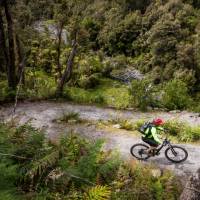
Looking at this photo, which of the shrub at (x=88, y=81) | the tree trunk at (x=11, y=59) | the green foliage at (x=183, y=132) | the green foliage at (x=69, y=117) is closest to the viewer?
the green foliage at (x=183, y=132)

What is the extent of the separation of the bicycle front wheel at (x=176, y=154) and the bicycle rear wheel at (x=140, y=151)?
1.72 feet

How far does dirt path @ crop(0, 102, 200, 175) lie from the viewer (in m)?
11.1

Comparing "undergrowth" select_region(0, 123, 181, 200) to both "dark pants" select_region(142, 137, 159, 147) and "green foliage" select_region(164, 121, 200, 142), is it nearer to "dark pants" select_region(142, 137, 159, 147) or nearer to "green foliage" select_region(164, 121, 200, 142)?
"dark pants" select_region(142, 137, 159, 147)

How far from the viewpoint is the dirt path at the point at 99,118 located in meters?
11.1

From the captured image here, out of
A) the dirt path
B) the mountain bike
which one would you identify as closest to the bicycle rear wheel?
the mountain bike

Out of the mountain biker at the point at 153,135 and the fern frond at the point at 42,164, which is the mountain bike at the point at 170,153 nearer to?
the mountain biker at the point at 153,135

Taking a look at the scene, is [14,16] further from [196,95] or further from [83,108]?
[196,95]

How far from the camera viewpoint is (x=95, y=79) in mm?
38500

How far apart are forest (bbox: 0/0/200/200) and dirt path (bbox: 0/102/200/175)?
680 millimetres

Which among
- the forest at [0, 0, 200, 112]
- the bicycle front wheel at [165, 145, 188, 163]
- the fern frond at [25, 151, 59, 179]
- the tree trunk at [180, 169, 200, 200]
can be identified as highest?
the fern frond at [25, 151, 59, 179]

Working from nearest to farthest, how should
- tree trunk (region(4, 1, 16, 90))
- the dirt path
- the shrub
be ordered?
the dirt path → tree trunk (region(4, 1, 16, 90)) → the shrub

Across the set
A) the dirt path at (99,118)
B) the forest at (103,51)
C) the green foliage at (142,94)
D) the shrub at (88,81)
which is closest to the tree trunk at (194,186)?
the dirt path at (99,118)

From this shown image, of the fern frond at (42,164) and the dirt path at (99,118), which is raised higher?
the fern frond at (42,164)

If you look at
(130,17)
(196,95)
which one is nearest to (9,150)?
(196,95)
